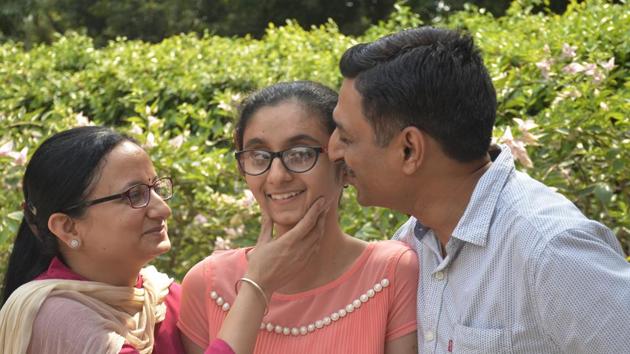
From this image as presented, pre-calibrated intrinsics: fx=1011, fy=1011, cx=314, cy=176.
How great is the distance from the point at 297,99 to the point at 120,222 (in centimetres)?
59

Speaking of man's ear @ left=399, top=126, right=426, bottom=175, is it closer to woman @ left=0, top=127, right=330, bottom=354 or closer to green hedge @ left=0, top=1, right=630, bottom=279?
woman @ left=0, top=127, right=330, bottom=354

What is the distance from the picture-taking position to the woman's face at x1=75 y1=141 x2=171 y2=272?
9.07 feet

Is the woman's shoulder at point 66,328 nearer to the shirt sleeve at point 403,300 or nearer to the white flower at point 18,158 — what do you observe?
the shirt sleeve at point 403,300

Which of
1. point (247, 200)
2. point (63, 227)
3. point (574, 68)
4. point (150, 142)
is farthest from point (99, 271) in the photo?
point (574, 68)

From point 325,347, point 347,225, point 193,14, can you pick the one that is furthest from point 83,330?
point 193,14

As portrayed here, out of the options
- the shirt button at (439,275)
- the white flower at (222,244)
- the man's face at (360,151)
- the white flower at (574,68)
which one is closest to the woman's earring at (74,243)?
the man's face at (360,151)

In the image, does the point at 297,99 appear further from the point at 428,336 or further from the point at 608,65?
the point at 608,65

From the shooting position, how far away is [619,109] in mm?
4098

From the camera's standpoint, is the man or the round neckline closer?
the man

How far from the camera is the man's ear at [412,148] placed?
2381 millimetres

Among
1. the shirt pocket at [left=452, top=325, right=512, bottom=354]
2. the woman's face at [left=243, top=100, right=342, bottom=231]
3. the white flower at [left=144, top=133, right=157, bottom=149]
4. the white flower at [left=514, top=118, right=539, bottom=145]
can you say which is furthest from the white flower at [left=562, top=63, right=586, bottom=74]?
the shirt pocket at [left=452, top=325, right=512, bottom=354]

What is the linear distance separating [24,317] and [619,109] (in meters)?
2.56

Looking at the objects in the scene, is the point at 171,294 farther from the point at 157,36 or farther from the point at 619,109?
the point at 157,36

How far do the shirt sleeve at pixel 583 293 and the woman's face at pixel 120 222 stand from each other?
113cm
